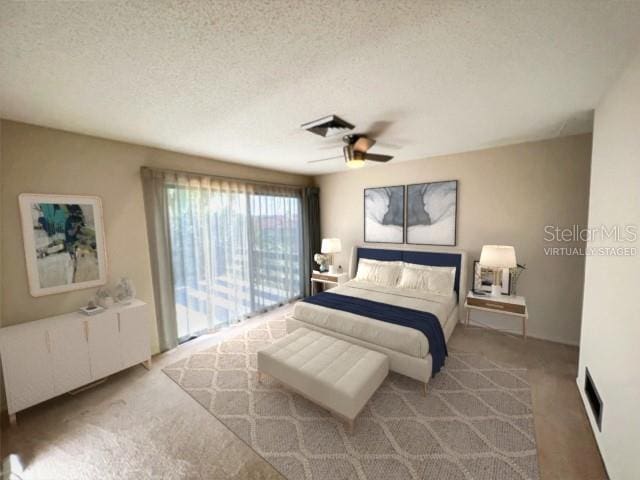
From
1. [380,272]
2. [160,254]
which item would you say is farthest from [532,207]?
[160,254]

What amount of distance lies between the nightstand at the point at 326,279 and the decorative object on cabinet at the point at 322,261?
12cm

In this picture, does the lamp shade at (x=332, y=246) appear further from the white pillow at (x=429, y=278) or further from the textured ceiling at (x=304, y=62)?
the textured ceiling at (x=304, y=62)

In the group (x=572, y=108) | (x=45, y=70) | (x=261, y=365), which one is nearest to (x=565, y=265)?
(x=572, y=108)

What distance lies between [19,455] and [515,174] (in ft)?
18.5

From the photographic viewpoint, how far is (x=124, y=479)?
1.67m

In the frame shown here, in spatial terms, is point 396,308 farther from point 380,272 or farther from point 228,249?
point 228,249

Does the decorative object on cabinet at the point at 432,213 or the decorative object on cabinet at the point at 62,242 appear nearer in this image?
the decorative object on cabinet at the point at 62,242

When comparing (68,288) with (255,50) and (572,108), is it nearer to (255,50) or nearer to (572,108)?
(255,50)

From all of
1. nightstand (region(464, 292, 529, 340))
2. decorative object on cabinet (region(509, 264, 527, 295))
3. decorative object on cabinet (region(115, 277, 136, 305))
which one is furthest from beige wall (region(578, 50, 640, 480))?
decorative object on cabinet (region(115, 277, 136, 305))

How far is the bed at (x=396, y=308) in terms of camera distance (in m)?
2.43

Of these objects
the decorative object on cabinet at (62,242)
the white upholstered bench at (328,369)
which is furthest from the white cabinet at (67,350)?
the white upholstered bench at (328,369)

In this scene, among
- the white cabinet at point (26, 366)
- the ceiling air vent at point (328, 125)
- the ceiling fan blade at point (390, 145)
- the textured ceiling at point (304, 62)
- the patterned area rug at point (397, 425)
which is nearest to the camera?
the textured ceiling at point (304, 62)

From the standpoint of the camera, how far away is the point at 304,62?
4.97 feet

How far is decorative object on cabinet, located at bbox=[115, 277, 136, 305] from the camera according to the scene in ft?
9.20
